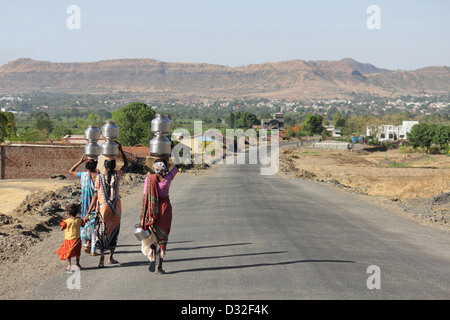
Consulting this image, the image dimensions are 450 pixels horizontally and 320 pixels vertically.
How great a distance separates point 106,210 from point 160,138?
1493 millimetres

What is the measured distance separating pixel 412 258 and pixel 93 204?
594 centimetres

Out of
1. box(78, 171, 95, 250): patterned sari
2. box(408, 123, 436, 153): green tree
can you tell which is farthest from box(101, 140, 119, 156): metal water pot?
box(408, 123, 436, 153): green tree

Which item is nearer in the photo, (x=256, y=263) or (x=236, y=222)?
(x=256, y=263)

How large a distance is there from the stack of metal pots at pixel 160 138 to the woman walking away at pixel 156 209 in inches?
6.0

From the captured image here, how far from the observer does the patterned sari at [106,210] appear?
8.45 meters

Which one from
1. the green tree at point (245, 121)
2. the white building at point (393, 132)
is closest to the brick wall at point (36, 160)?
the white building at point (393, 132)

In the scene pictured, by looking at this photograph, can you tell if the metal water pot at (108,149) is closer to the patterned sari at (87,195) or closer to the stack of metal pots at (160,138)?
the patterned sari at (87,195)

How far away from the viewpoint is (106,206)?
8453 mm

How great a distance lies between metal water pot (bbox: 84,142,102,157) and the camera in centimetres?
893

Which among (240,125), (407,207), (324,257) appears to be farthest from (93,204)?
(240,125)

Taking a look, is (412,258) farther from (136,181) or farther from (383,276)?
(136,181)

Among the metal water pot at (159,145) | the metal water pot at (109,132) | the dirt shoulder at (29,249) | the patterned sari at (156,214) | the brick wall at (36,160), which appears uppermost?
the metal water pot at (109,132)

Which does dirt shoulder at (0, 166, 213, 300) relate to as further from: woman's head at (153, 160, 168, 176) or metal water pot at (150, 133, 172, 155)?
metal water pot at (150, 133, 172, 155)
